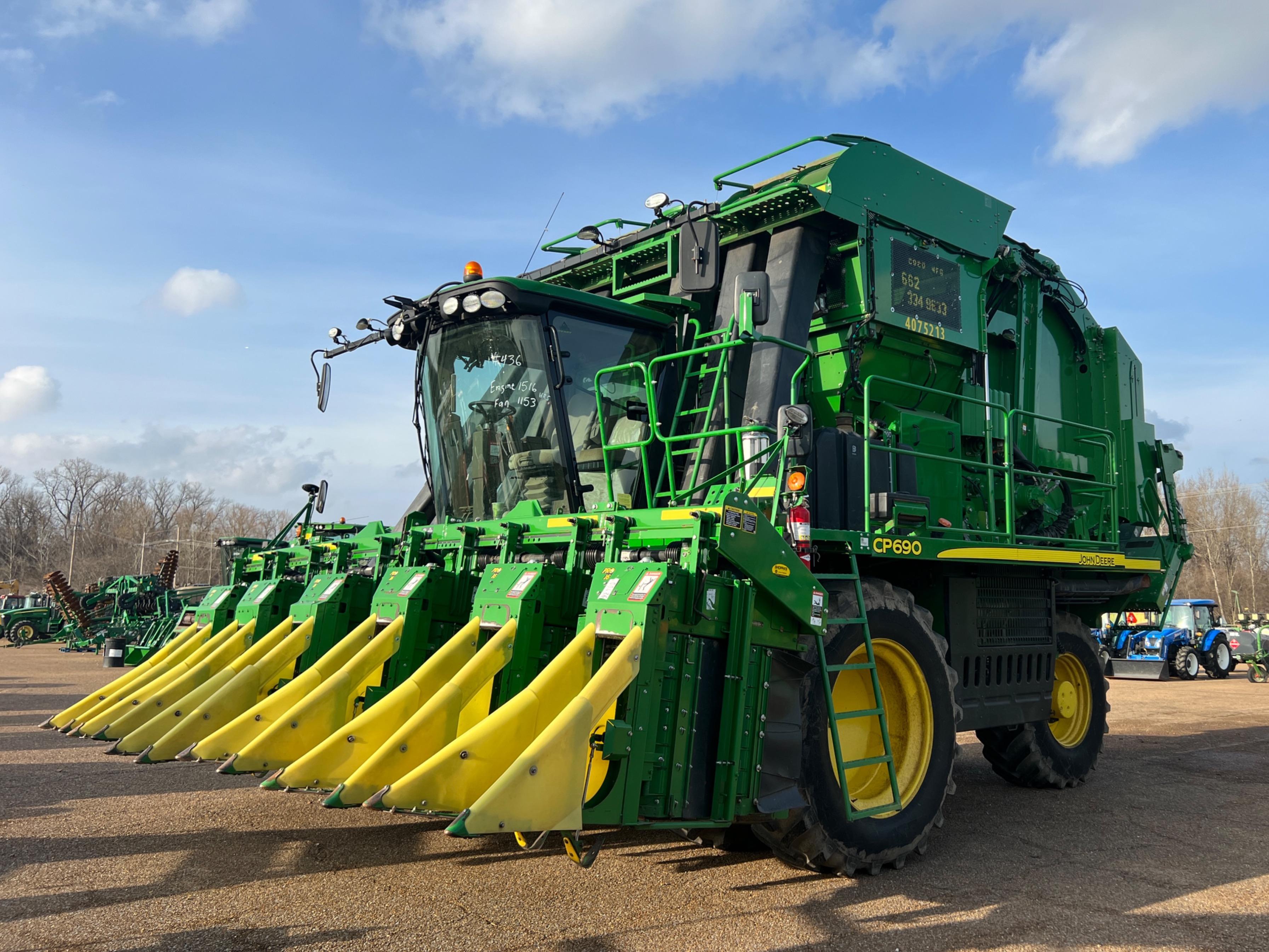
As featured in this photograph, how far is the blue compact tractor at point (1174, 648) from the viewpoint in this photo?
2108 centimetres

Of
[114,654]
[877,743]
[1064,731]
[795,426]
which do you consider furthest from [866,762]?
[114,654]

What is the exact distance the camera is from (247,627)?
21.6ft

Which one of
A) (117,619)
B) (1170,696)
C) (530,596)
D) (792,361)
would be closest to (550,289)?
(792,361)

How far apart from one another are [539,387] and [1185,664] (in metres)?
21.1

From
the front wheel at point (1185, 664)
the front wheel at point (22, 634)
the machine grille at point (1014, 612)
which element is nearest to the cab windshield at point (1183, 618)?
the front wheel at point (1185, 664)

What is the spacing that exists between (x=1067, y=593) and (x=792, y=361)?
3.13 meters

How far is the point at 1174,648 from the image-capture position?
21.5 meters

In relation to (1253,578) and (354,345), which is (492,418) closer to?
(354,345)

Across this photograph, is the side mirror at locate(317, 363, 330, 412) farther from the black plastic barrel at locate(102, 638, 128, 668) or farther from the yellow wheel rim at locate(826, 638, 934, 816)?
the black plastic barrel at locate(102, 638, 128, 668)

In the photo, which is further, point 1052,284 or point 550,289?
point 1052,284

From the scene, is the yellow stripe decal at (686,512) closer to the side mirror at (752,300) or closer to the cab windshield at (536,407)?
the side mirror at (752,300)

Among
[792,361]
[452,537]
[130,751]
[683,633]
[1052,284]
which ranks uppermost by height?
[1052,284]

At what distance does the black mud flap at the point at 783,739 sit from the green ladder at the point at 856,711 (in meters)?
0.17

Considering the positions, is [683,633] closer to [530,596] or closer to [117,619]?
[530,596]
